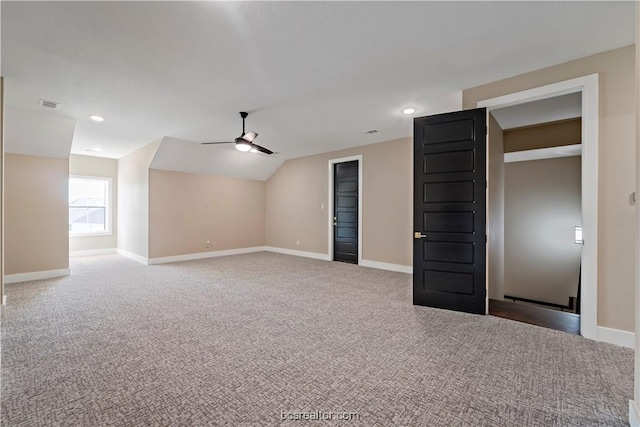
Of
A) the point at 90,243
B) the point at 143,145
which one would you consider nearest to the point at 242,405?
the point at 143,145

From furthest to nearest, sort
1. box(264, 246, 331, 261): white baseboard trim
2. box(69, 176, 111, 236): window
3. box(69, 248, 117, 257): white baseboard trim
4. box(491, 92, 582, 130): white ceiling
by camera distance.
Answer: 1. box(69, 176, 111, 236): window
2. box(69, 248, 117, 257): white baseboard trim
3. box(264, 246, 331, 261): white baseboard trim
4. box(491, 92, 582, 130): white ceiling

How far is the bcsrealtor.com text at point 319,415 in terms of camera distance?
164cm

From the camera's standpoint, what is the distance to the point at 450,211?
344 cm

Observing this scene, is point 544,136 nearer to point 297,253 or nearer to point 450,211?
point 450,211

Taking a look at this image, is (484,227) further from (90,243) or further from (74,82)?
(90,243)

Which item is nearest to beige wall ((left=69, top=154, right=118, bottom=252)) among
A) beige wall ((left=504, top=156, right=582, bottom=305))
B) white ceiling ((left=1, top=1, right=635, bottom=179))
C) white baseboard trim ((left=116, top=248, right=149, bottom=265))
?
white baseboard trim ((left=116, top=248, right=149, bottom=265))

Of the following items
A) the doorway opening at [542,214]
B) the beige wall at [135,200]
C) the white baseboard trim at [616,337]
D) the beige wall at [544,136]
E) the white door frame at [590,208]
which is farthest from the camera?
the beige wall at [135,200]

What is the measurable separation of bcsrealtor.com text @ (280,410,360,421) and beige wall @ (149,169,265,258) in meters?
5.84

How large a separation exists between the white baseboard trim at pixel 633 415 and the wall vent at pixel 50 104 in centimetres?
657

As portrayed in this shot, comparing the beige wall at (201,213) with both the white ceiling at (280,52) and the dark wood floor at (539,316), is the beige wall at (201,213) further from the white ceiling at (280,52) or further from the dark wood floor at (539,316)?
the dark wood floor at (539,316)

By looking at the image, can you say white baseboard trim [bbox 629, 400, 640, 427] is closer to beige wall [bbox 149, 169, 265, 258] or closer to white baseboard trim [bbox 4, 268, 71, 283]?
beige wall [bbox 149, 169, 265, 258]

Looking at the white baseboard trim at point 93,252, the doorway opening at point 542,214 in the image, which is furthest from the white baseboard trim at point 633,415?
the white baseboard trim at point 93,252

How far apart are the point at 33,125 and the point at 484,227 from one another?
6.83 meters

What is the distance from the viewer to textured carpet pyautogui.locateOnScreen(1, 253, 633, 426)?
5.53 feet
